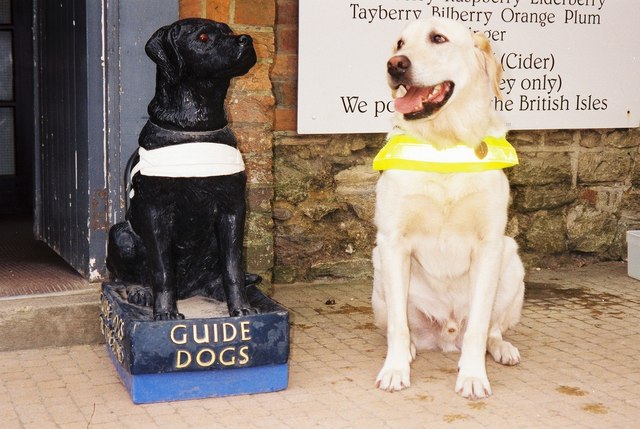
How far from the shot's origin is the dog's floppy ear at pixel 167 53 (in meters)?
3.61

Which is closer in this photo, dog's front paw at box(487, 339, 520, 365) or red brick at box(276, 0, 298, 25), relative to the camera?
dog's front paw at box(487, 339, 520, 365)

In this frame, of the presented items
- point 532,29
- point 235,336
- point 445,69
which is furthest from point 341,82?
point 235,336

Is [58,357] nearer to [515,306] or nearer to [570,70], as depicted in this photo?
[515,306]

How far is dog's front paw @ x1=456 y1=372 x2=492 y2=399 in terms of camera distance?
3.77 meters

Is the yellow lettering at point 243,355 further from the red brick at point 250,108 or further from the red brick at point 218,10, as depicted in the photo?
the red brick at point 218,10

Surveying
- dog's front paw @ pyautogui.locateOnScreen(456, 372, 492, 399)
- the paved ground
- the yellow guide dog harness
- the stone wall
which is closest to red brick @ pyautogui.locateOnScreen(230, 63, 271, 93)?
the stone wall

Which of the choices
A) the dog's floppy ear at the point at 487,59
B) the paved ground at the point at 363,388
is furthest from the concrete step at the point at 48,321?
the dog's floppy ear at the point at 487,59

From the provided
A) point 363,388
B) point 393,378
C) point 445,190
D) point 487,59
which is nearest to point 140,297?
point 363,388

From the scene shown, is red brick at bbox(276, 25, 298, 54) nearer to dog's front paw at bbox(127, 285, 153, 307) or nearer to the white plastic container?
dog's front paw at bbox(127, 285, 153, 307)

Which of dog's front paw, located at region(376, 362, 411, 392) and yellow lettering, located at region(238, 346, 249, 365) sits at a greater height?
yellow lettering, located at region(238, 346, 249, 365)

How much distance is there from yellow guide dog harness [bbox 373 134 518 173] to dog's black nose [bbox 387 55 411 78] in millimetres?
363

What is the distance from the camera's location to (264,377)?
381cm

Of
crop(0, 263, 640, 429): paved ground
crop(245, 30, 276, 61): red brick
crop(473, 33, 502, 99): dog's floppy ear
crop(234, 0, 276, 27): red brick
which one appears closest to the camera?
crop(0, 263, 640, 429): paved ground

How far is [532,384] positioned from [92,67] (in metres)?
2.53
